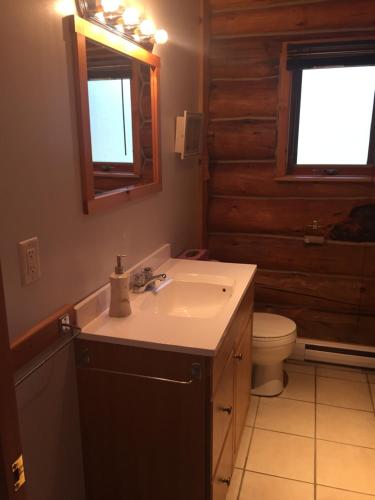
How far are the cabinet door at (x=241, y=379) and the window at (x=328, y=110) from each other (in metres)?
1.31

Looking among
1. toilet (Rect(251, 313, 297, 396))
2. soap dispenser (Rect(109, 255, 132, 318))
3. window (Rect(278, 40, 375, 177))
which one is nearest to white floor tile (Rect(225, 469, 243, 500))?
toilet (Rect(251, 313, 297, 396))

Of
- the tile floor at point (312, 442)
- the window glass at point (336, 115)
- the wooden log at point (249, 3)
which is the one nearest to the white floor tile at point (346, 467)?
the tile floor at point (312, 442)

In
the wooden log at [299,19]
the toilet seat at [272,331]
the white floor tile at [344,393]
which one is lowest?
the white floor tile at [344,393]

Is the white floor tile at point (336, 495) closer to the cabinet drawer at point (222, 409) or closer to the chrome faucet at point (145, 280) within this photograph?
the cabinet drawer at point (222, 409)

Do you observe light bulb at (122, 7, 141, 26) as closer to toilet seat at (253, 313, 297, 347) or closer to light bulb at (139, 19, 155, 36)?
light bulb at (139, 19, 155, 36)

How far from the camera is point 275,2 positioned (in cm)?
271

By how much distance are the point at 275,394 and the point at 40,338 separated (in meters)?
1.89

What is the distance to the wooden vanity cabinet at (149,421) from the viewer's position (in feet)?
4.69

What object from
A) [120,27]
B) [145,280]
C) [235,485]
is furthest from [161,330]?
[120,27]

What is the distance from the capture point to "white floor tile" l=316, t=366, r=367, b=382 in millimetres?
2965

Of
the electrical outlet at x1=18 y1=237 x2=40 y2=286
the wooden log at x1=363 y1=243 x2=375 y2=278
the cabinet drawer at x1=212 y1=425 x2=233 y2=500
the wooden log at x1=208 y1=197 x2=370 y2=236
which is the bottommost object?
the cabinet drawer at x1=212 y1=425 x2=233 y2=500

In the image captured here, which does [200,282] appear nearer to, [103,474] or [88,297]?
[88,297]

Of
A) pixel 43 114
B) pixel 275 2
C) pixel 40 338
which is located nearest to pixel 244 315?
pixel 40 338

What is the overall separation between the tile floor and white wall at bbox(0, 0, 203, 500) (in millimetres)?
988
